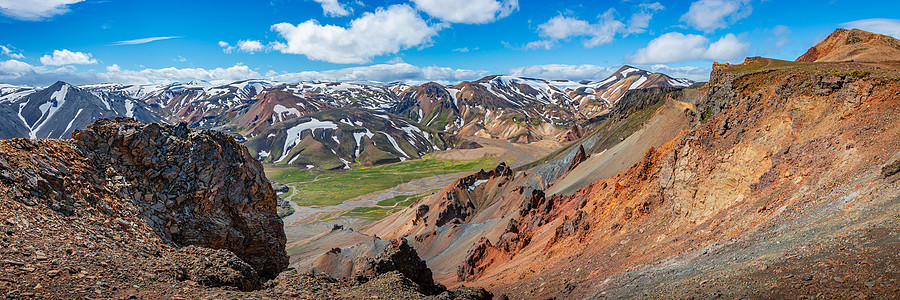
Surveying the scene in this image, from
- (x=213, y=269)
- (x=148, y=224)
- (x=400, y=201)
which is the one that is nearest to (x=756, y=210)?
(x=213, y=269)

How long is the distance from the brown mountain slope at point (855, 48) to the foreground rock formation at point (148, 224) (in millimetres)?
31131

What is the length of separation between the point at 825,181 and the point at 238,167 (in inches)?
1044

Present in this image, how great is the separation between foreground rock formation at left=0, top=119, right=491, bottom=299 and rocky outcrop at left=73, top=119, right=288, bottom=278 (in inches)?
2.0

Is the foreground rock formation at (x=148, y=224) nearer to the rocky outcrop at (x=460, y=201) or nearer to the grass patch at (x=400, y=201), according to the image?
the rocky outcrop at (x=460, y=201)

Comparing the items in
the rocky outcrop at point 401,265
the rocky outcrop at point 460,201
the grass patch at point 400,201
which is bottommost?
the grass patch at point 400,201

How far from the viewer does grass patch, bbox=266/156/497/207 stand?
123m

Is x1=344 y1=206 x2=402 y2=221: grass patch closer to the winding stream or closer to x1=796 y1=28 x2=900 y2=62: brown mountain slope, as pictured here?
the winding stream

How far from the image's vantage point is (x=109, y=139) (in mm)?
17906

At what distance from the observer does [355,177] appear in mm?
151750

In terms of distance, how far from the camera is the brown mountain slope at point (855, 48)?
2627cm

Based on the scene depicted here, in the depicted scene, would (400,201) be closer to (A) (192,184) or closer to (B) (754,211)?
(A) (192,184)

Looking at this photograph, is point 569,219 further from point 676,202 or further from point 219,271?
point 219,271

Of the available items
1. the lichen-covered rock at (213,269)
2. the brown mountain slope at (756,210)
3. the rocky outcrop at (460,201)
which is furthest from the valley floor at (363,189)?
the brown mountain slope at (756,210)

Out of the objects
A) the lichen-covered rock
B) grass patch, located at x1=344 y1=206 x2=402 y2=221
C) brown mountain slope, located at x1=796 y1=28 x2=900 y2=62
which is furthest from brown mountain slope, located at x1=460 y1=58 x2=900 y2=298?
grass patch, located at x1=344 y1=206 x2=402 y2=221
